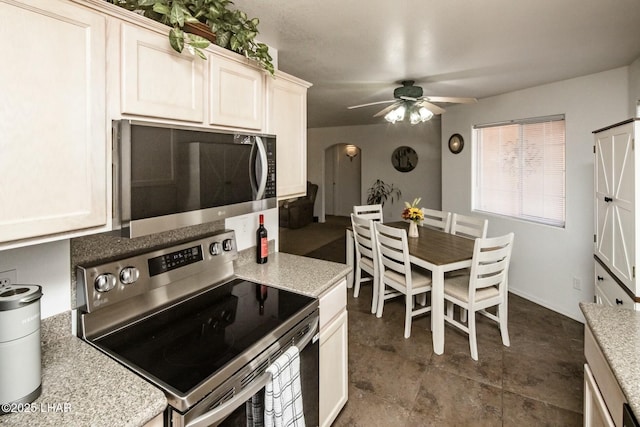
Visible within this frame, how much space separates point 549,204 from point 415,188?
3230 millimetres

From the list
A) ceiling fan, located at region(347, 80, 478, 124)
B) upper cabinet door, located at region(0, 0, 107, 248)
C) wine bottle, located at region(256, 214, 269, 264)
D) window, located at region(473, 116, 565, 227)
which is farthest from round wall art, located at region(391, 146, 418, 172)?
upper cabinet door, located at region(0, 0, 107, 248)

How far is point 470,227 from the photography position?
372 cm

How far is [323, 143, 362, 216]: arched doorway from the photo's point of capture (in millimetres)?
9125

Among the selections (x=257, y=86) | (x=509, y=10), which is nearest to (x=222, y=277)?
(x=257, y=86)

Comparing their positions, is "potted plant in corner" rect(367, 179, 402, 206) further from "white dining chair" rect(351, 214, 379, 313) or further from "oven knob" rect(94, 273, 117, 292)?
"oven knob" rect(94, 273, 117, 292)

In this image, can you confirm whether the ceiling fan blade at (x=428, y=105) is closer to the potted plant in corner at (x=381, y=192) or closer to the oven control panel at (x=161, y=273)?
the oven control panel at (x=161, y=273)

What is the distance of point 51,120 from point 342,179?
858 centimetres

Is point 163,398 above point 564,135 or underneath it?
underneath

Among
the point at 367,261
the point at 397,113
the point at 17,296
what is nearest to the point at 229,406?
the point at 17,296

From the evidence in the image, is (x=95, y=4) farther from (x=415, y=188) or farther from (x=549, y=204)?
(x=415, y=188)

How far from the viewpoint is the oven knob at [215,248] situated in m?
1.76

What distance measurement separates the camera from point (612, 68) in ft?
9.77

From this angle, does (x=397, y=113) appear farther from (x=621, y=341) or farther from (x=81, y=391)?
(x=81, y=391)

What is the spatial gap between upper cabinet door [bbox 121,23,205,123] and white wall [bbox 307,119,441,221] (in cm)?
579
